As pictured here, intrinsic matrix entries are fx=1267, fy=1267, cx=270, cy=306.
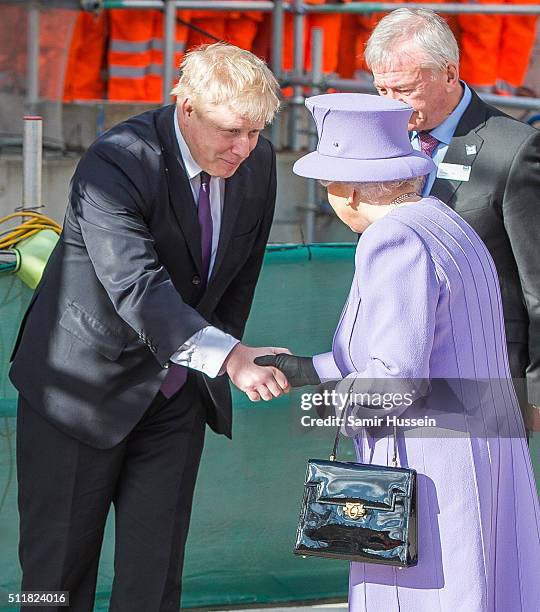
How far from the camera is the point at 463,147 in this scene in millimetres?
3418

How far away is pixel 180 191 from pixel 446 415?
0.93 metres

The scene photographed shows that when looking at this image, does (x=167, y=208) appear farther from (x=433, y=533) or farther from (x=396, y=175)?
(x=433, y=533)

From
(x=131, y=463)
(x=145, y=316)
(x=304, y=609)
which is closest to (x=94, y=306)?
(x=145, y=316)

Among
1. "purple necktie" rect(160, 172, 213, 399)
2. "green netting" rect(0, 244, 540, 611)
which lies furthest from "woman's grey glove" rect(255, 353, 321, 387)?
"green netting" rect(0, 244, 540, 611)

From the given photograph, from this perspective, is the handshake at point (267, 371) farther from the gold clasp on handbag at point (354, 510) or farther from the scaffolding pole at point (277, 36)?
the scaffolding pole at point (277, 36)

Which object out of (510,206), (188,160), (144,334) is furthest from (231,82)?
(510,206)

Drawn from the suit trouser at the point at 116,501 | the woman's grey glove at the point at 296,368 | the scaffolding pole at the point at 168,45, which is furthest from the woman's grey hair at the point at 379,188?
the scaffolding pole at the point at 168,45

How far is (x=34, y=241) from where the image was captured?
3.79 m

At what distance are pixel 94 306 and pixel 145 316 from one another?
0.20 m

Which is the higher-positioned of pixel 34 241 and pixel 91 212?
pixel 91 212

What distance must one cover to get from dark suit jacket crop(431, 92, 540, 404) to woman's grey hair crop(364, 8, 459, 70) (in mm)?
188

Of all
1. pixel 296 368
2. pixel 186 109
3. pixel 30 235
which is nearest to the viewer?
pixel 296 368

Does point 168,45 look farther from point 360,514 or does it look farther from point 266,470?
point 360,514

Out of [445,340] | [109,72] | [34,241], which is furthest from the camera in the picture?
[109,72]
